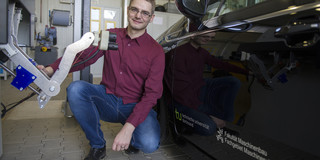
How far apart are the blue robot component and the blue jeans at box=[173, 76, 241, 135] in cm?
83

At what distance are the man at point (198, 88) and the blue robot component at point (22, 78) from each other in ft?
2.62

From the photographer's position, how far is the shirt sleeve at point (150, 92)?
1.23m

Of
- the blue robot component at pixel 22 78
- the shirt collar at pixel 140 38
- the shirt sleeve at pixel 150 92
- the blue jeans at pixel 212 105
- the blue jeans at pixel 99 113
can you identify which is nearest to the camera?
the blue jeans at pixel 212 105

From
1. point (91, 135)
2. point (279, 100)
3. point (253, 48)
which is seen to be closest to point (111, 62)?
point (91, 135)

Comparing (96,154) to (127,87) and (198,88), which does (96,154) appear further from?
(198,88)

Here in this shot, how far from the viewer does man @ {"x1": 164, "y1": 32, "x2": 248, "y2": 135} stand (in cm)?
95

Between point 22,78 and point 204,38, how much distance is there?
90 cm

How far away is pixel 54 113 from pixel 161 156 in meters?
1.60

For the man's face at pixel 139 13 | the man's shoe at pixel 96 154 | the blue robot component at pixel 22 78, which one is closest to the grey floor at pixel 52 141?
the man's shoe at pixel 96 154

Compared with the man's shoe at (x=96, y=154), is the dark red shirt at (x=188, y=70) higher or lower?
higher

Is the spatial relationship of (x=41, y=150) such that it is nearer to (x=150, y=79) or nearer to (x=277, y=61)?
(x=150, y=79)

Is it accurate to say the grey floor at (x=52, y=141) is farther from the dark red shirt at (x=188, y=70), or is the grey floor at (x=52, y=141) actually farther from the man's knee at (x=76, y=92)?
the man's knee at (x=76, y=92)

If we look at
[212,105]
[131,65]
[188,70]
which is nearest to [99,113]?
[131,65]

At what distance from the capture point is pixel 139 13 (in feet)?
4.69
